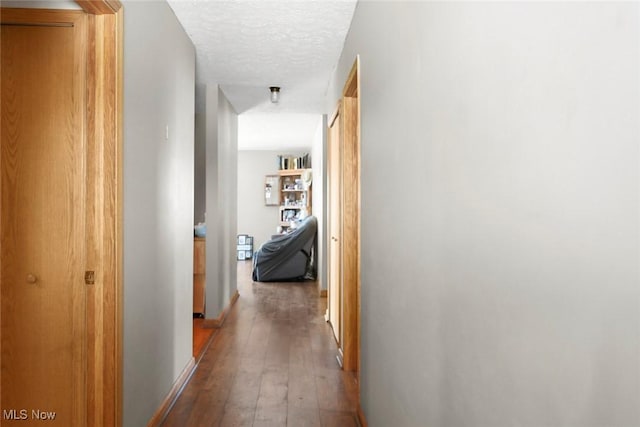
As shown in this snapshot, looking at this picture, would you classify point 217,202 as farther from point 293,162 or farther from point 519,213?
point 293,162

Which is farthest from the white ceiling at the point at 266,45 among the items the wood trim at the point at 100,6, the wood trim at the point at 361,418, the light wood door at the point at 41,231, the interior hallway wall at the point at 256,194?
the interior hallway wall at the point at 256,194

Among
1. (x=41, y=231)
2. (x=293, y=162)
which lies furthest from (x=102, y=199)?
(x=293, y=162)

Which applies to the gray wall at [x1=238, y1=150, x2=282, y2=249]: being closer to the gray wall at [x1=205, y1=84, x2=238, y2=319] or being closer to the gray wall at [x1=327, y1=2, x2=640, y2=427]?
the gray wall at [x1=205, y1=84, x2=238, y2=319]

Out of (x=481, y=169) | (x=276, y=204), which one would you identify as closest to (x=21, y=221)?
(x=481, y=169)

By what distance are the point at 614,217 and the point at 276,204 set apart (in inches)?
377

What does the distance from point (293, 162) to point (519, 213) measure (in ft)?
29.2

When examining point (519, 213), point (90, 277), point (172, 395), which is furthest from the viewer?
point (172, 395)

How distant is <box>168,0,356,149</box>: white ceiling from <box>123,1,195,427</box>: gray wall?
0.77 feet

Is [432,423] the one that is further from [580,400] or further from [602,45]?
[602,45]

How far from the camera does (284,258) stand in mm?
6949

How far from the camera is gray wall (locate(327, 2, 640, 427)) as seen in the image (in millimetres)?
531

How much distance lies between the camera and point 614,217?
53 cm

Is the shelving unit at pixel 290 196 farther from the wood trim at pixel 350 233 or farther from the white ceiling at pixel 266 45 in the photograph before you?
the wood trim at pixel 350 233
